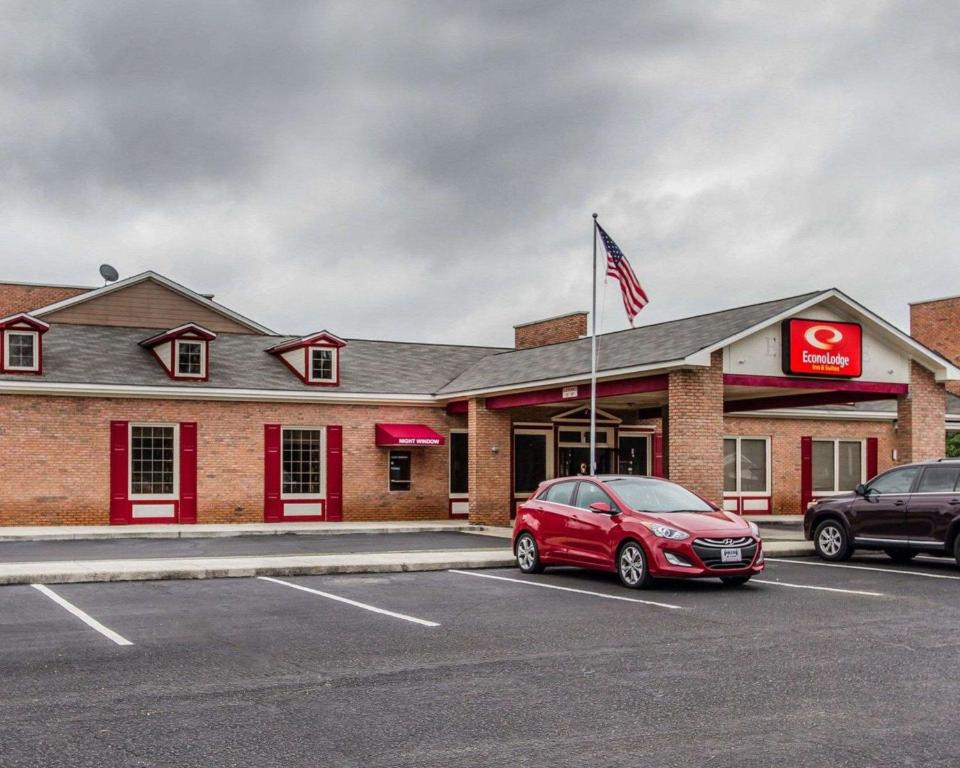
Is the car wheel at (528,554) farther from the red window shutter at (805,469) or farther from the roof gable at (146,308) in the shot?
the roof gable at (146,308)

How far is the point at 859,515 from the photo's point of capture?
18.3 meters

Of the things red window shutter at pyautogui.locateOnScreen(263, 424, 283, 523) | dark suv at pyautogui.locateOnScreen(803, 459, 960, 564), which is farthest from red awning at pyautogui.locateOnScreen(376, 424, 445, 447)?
dark suv at pyautogui.locateOnScreen(803, 459, 960, 564)

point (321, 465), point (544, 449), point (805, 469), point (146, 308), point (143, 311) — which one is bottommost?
point (805, 469)

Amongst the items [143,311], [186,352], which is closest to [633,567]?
[186,352]

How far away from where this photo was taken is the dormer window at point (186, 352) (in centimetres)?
2820

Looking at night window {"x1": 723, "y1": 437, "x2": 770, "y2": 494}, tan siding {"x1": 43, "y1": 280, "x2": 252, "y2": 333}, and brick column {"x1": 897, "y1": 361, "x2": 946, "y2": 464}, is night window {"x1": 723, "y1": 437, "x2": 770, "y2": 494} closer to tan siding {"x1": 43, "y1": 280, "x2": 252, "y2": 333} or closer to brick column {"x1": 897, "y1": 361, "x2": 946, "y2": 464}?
brick column {"x1": 897, "y1": 361, "x2": 946, "y2": 464}

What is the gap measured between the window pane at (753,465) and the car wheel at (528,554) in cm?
1823

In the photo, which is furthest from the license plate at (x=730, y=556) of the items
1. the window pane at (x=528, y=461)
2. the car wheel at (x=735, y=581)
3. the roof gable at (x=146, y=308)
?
the roof gable at (x=146, y=308)

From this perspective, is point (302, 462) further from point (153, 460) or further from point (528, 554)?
point (528, 554)

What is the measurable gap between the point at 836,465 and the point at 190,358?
20216 mm

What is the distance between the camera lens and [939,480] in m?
17.3

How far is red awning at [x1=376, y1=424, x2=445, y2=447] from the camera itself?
29016mm

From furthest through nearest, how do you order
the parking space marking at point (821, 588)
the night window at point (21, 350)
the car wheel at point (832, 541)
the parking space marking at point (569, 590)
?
the night window at point (21, 350)
the car wheel at point (832, 541)
the parking space marking at point (821, 588)
the parking space marking at point (569, 590)

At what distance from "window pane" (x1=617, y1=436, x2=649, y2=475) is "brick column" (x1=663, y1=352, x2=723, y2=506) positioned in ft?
37.1
